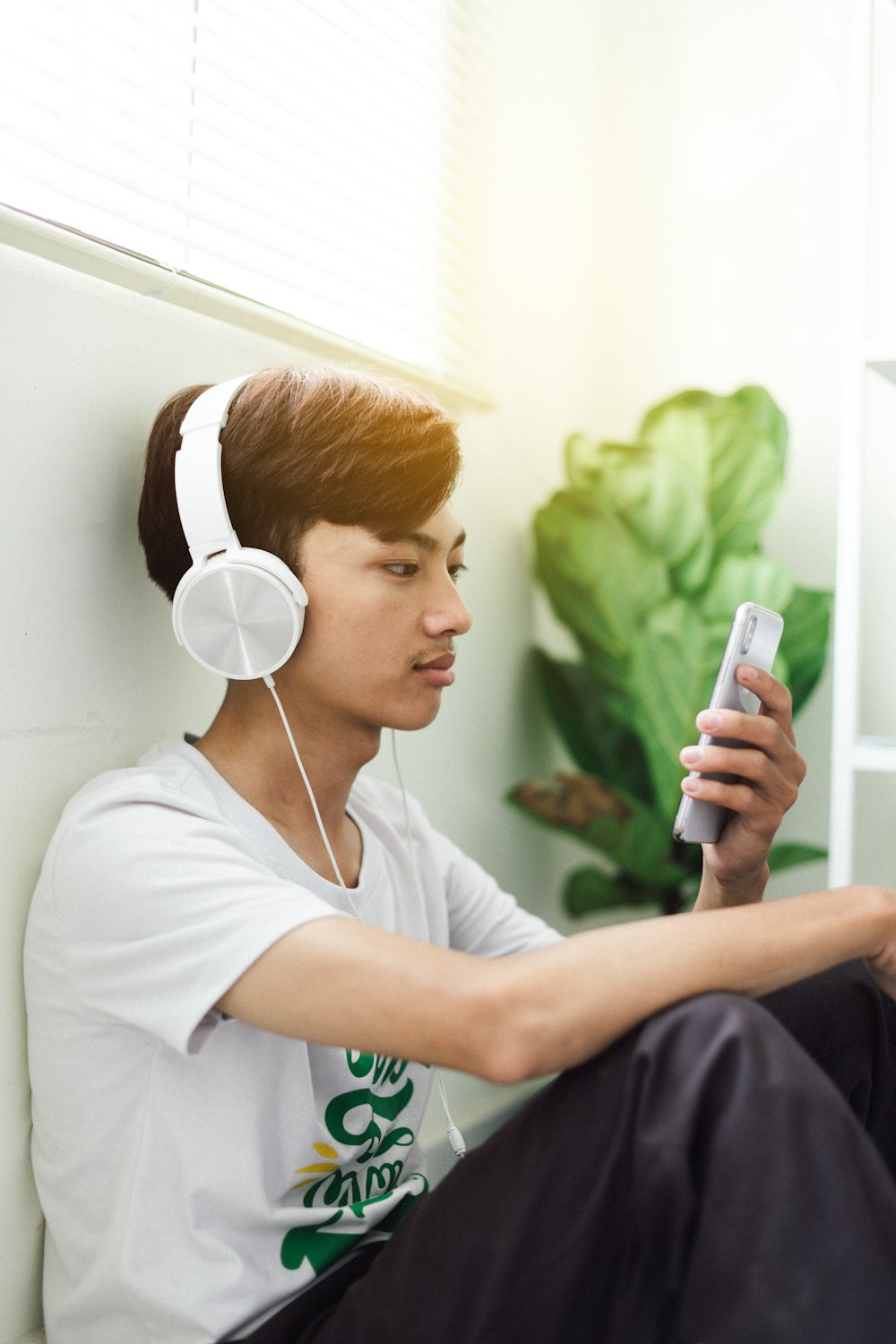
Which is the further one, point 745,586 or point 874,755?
point 745,586

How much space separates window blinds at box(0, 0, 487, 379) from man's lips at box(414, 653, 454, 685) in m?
0.42

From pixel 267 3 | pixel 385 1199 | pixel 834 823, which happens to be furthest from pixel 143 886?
pixel 267 3

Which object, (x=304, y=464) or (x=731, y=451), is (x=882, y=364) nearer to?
(x=731, y=451)

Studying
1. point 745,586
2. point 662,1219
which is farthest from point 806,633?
point 662,1219

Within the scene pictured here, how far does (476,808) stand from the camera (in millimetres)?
1574

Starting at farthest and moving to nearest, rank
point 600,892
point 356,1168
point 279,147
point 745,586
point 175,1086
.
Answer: point 600,892 < point 745,586 < point 279,147 < point 356,1168 < point 175,1086

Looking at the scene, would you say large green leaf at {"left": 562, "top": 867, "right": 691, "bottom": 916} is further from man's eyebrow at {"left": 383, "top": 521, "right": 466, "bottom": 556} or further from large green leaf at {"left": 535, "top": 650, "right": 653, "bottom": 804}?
man's eyebrow at {"left": 383, "top": 521, "right": 466, "bottom": 556}

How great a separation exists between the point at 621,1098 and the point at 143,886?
33 cm

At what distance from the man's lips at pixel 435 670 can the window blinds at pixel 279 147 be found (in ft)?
1.39

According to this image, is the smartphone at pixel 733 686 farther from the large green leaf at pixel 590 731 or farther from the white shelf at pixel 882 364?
the large green leaf at pixel 590 731

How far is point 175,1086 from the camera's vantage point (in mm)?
815

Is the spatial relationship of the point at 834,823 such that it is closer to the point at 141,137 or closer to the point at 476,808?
the point at 476,808

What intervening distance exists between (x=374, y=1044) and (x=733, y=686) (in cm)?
45

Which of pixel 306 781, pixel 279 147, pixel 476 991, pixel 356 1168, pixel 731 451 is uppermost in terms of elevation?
pixel 279 147
